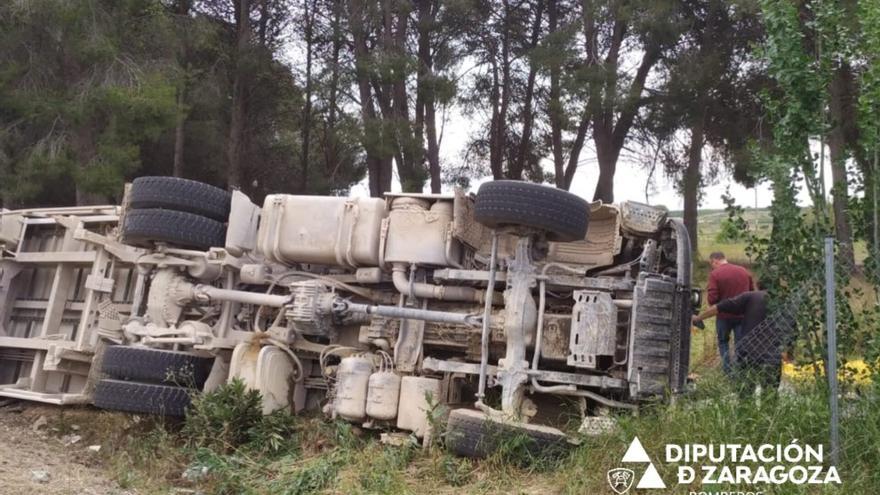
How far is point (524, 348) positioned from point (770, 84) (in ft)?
35.5

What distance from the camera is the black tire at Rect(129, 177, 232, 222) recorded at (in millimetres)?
6309

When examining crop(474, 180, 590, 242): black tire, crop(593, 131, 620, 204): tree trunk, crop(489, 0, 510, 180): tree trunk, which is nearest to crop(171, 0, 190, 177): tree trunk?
crop(489, 0, 510, 180): tree trunk

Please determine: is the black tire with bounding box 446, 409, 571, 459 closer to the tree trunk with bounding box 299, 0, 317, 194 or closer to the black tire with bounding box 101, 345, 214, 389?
the black tire with bounding box 101, 345, 214, 389

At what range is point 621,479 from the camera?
4.37 meters

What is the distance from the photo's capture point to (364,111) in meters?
15.4

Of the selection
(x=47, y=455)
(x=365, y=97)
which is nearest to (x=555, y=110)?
(x=365, y=97)

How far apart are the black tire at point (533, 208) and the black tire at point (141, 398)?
2.47 m

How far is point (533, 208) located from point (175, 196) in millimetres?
2778

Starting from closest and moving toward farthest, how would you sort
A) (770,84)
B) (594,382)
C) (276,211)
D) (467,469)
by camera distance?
1. (467,469)
2. (594,382)
3. (276,211)
4. (770,84)

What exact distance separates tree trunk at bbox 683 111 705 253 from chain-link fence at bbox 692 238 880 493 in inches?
380

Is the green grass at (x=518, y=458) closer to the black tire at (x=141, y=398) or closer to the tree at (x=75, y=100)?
the black tire at (x=141, y=398)

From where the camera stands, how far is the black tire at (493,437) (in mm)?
4809

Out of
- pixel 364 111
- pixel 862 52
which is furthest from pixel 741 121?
pixel 862 52

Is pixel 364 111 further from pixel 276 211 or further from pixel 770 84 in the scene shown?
pixel 276 211
